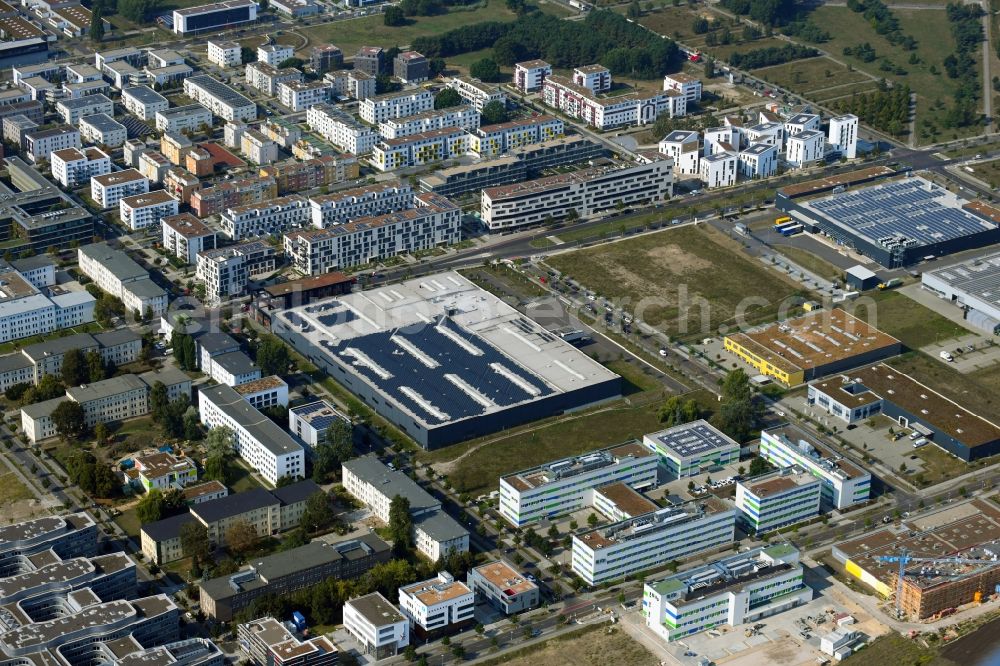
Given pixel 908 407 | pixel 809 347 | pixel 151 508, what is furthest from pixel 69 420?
pixel 908 407

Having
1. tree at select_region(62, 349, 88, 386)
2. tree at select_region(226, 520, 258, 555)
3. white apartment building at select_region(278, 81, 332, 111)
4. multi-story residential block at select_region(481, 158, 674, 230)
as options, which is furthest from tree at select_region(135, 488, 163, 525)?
white apartment building at select_region(278, 81, 332, 111)

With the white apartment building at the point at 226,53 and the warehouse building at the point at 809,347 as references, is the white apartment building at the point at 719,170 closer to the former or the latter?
the warehouse building at the point at 809,347

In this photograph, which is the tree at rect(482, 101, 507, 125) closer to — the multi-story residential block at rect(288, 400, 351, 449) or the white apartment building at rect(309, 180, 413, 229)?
the white apartment building at rect(309, 180, 413, 229)

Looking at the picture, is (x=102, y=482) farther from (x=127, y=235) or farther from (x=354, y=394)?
(x=127, y=235)

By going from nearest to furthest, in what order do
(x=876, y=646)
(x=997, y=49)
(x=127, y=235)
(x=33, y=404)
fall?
(x=876, y=646) < (x=33, y=404) < (x=127, y=235) < (x=997, y=49)

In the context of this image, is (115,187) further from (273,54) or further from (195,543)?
(195,543)

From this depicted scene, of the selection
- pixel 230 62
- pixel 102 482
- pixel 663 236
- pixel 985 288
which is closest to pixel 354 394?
pixel 102 482
